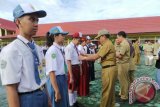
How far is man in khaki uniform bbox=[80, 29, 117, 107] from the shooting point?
187 inches

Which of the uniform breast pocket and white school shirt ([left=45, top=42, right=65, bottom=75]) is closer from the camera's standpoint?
the uniform breast pocket

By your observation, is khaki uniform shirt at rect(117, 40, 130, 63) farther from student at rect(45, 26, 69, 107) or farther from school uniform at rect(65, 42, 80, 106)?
student at rect(45, 26, 69, 107)

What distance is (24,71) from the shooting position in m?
1.96

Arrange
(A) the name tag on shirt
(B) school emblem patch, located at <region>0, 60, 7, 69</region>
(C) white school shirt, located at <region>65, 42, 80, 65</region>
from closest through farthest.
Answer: (B) school emblem patch, located at <region>0, 60, 7, 69</region>, (A) the name tag on shirt, (C) white school shirt, located at <region>65, 42, 80, 65</region>

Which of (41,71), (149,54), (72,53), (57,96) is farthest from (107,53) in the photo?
(149,54)

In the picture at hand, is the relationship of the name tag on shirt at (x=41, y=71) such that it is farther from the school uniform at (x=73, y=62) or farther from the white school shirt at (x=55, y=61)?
the school uniform at (x=73, y=62)

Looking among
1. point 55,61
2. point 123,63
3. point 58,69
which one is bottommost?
point 123,63

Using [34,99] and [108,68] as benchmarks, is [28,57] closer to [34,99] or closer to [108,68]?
[34,99]

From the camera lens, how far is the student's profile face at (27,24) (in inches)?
79.3

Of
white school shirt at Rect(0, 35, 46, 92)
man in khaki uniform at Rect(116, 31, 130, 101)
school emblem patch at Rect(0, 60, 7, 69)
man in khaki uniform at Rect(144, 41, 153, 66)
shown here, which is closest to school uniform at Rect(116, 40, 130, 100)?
man in khaki uniform at Rect(116, 31, 130, 101)

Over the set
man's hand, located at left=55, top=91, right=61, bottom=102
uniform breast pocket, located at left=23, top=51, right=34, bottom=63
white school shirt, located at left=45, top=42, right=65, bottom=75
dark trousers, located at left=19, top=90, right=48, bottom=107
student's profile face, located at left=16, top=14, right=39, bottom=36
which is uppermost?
student's profile face, located at left=16, top=14, right=39, bottom=36

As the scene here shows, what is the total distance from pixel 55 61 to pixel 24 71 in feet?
4.85

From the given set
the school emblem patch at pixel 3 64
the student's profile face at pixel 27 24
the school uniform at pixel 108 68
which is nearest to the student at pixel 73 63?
the school uniform at pixel 108 68

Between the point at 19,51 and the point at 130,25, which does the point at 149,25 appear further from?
the point at 19,51
